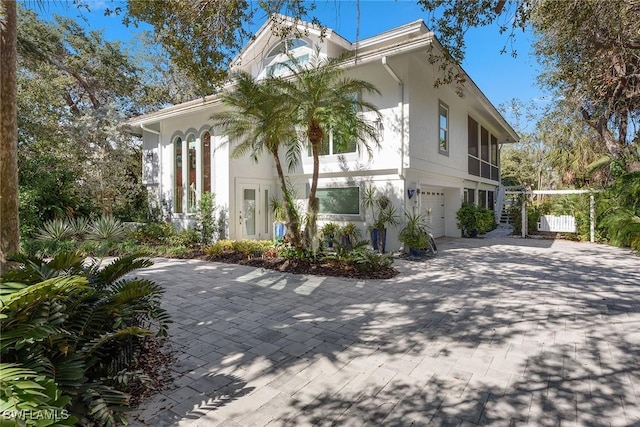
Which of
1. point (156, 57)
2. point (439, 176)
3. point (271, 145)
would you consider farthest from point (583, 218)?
point (156, 57)

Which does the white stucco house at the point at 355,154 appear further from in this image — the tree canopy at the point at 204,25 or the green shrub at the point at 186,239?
the tree canopy at the point at 204,25

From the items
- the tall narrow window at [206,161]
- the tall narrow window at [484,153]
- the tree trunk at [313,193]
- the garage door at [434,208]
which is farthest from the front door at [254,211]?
the tall narrow window at [484,153]

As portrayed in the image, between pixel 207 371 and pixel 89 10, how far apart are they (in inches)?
242

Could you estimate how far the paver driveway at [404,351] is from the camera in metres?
2.90

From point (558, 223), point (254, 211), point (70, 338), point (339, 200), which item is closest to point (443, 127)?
point (339, 200)

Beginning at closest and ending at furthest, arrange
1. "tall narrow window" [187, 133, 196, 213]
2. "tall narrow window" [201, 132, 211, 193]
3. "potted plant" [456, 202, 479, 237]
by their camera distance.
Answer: "tall narrow window" [201, 132, 211, 193] → "tall narrow window" [187, 133, 196, 213] → "potted plant" [456, 202, 479, 237]

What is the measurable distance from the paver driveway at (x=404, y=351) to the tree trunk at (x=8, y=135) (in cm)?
247

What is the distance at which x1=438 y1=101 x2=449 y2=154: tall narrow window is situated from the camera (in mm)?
13195

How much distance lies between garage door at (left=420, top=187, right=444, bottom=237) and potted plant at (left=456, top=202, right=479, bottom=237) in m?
0.81

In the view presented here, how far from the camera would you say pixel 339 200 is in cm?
1226

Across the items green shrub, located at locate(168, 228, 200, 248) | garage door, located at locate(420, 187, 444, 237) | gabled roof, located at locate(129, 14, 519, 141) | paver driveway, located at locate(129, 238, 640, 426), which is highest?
gabled roof, located at locate(129, 14, 519, 141)

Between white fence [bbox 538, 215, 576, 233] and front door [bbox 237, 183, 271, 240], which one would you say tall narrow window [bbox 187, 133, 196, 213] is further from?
white fence [bbox 538, 215, 576, 233]

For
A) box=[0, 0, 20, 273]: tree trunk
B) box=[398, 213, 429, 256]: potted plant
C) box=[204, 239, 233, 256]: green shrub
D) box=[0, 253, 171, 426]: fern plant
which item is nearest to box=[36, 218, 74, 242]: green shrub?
box=[204, 239, 233, 256]: green shrub

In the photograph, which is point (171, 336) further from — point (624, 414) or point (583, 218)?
point (583, 218)
